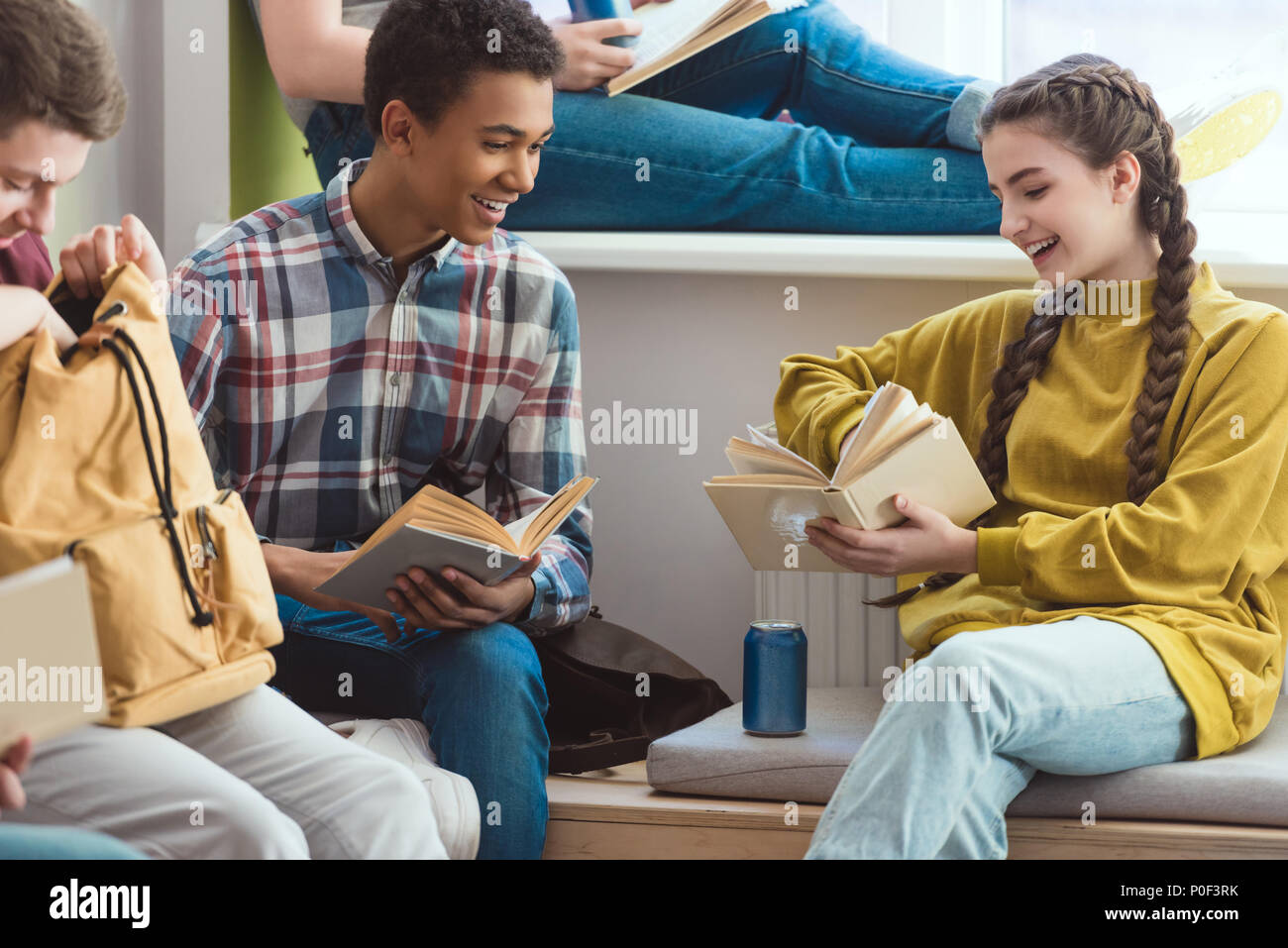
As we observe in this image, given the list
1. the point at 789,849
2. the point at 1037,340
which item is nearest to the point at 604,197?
the point at 1037,340

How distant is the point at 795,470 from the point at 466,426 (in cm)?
40

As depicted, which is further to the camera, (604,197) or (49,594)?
(604,197)

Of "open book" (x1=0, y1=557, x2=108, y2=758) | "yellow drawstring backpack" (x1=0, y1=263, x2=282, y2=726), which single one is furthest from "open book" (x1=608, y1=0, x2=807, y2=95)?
"open book" (x1=0, y1=557, x2=108, y2=758)

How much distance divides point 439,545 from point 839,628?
685 millimetres

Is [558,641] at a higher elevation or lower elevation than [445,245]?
lower

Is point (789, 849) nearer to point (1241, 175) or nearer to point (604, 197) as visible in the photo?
point (604, 197)

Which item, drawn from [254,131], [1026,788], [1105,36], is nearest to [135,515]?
[1026,788]

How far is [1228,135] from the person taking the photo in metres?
1.77

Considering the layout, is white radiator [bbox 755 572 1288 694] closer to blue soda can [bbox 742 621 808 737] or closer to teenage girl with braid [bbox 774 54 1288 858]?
teenage girl with braid [bbox 774 54 1288 858]

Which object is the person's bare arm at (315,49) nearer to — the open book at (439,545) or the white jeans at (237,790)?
the open book at (439,545)

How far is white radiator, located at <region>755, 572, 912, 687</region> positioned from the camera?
175 centimetres

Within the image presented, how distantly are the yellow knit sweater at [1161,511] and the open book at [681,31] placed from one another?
557 millimetres

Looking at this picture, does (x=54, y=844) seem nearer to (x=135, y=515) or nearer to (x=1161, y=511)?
(x=135, y=515)

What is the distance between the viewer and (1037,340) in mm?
1530
